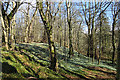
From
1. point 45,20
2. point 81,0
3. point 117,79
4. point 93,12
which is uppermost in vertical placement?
point 81,0

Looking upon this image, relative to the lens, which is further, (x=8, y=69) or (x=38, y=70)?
(x=38, y=70)

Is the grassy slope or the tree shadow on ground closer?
the tree shadow on ground

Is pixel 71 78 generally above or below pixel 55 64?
below

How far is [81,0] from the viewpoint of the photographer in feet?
52.6

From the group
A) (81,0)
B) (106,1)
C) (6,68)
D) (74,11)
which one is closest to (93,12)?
(106,1)

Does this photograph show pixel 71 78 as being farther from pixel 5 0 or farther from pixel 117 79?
pixel 5 0

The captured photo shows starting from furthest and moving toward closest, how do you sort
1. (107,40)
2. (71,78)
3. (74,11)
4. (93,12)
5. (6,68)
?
(107,40)
(74,11)
(93,12)
(71,78)
(6,68)

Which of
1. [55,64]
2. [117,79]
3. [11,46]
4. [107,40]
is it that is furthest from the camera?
[107,40]

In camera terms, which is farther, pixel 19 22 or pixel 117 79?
pixel 19 22

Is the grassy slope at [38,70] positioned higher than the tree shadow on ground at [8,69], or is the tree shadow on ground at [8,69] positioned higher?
the tree shadow on ground at [8,69]

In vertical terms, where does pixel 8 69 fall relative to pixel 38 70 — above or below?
above

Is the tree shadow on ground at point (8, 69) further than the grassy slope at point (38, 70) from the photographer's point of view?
No

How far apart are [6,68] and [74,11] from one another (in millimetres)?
15538

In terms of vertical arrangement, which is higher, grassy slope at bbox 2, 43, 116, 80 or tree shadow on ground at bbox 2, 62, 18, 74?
tree shadow on ground at bbox 2, 62, 18, 74
